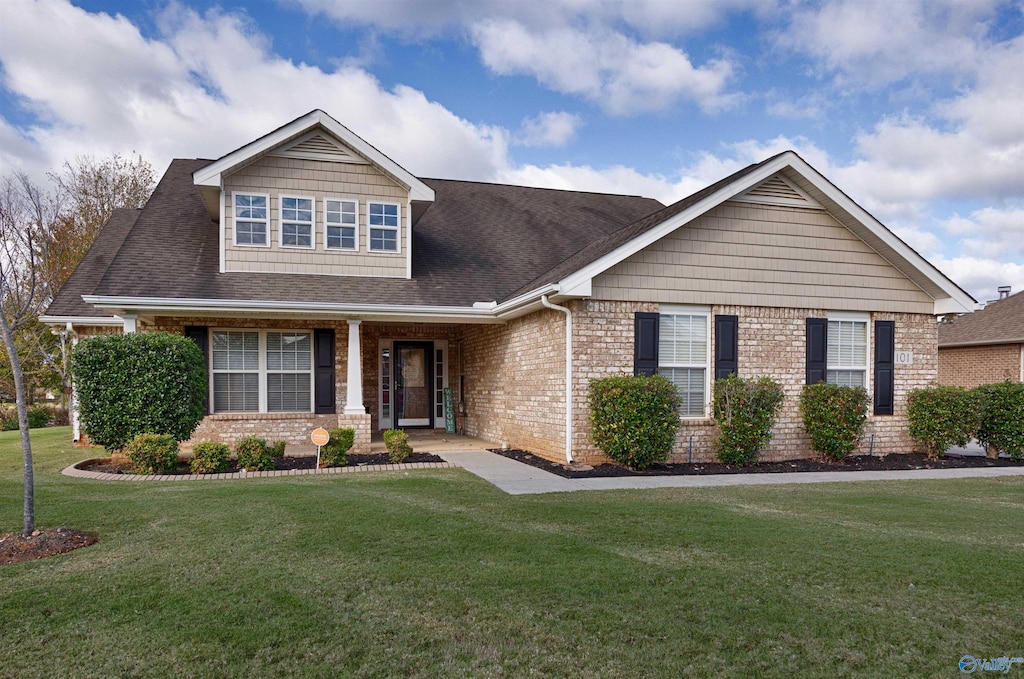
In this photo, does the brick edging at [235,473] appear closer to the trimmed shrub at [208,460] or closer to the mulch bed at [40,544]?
the trimmed shrub at [208,460]

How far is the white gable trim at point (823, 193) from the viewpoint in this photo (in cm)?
1020

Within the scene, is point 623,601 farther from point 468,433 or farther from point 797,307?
point 468,433

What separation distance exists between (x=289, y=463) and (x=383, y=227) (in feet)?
16.8

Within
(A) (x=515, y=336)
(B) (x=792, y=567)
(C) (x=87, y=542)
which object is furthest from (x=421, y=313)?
(B) (x=792, y=567)

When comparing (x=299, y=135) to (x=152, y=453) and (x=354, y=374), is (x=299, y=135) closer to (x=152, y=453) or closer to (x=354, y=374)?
(x=354, y=374)

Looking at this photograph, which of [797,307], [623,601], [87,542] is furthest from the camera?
[797,307]

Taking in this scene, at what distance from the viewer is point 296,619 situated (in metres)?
3.88

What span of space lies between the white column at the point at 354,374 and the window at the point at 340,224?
182cm

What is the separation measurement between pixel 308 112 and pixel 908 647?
12.1 metres

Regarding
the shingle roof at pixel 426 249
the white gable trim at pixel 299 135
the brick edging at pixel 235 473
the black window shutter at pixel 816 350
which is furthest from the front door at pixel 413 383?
the black window shutter at pixel 816 350

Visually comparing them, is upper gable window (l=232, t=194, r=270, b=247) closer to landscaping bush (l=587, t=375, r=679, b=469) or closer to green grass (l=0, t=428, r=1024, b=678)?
green grass (l=0, t=428, r=1024, b=678)

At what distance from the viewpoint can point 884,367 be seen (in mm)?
11984

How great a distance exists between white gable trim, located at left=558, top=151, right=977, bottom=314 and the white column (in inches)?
169

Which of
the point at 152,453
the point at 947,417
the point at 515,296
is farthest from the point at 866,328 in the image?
the point at 152,453
